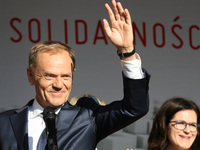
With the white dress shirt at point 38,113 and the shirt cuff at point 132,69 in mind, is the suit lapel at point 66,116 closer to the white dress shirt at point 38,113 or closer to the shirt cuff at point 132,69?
the white dress shirt at point 38,113

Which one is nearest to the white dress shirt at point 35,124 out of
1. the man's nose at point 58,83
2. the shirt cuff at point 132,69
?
the man's nose at point 58,83

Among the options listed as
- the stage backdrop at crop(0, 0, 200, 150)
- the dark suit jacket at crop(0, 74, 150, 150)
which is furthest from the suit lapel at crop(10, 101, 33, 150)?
the stage backdrop at crop(0, 0, 200, 150)

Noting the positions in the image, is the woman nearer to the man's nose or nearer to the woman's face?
the woman's face

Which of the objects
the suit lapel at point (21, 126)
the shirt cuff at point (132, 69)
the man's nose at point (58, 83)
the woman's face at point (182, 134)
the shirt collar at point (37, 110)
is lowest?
the woman's face at point (182, 134)

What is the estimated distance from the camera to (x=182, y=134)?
2654mm

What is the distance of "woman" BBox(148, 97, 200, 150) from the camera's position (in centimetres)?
266

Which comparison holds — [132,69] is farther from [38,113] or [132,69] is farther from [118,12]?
[38,113]

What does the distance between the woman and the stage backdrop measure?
84.6 inches

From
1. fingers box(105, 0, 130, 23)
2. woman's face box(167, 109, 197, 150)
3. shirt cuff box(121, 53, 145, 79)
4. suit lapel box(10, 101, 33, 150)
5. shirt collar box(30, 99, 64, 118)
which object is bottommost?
woman's face box(167, 109, 197, 150)

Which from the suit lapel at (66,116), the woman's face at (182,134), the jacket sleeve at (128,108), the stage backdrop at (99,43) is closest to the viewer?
the jacket sleeve at (128,108)

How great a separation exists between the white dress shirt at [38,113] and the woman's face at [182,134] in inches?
33.8

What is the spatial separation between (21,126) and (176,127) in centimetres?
110

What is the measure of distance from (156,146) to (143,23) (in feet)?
8.39

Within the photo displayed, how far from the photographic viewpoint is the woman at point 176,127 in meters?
2.66
